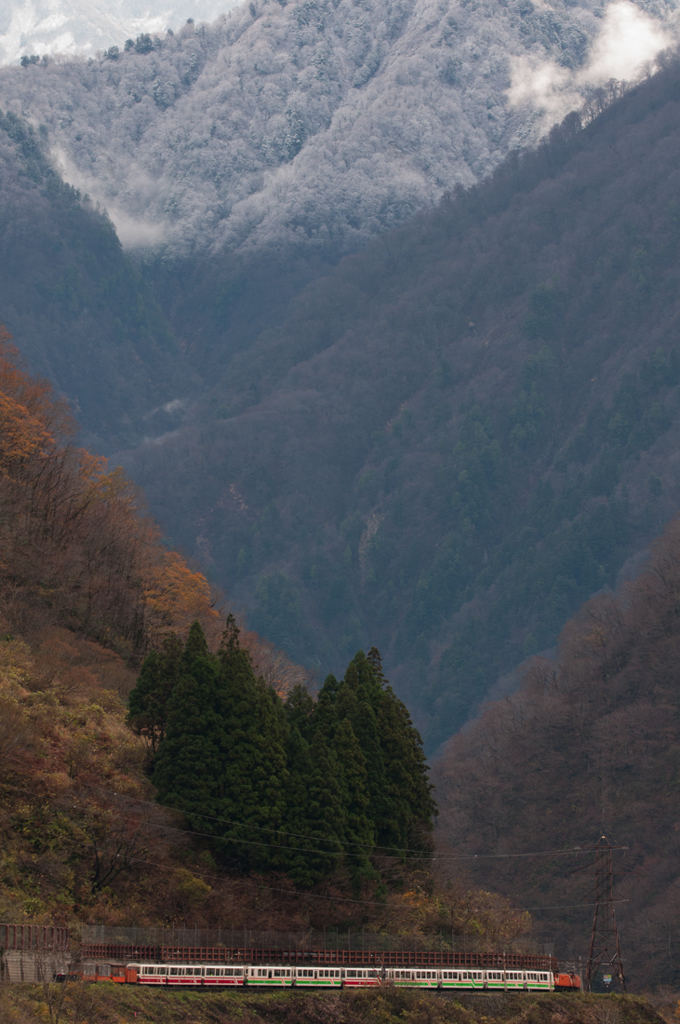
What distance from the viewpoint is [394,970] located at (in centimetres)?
5231

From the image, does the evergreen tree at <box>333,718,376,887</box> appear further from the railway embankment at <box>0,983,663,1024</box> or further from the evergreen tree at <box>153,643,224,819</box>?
the railway embankment at <box>0,983,663,1024</box>

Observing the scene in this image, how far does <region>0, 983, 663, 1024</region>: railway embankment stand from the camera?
38812 millimetres

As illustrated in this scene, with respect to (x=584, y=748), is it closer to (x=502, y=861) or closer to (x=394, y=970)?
(x=502, y=861)

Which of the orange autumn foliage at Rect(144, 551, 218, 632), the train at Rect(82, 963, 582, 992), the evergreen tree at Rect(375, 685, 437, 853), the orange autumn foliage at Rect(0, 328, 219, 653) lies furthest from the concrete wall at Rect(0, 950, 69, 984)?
the orange autumn foliage at Rect(144, 551, 218, 632)

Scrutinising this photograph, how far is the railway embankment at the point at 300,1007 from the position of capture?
38.8 meters

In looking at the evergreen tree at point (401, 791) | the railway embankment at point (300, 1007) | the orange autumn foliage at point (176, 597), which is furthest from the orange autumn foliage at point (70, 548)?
the railway embankment at point (300, 1007)

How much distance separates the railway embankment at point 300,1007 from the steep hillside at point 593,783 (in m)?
52.0

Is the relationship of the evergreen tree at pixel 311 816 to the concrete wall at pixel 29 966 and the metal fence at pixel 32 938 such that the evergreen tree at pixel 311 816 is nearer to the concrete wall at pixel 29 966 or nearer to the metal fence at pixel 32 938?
the metal fence at pixel 32 938

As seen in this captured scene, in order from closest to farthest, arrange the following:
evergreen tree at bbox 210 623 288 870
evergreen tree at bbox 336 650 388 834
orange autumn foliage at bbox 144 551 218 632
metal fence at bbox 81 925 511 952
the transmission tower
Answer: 1. metal fence at bbox 81 925 511 952
2. evergreen tree at bbox 210 623 288 870
3. the transmission tower
4. evergreen tree at bbox 336 650 388 834
5. orange autumn foliage at bbox 144 551 218 632

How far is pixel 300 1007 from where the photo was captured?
157 ft

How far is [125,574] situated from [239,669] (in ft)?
94.3

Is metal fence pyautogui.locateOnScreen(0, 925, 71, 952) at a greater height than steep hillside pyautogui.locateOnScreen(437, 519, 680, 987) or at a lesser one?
lesser

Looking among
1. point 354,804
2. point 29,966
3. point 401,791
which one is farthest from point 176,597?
point 29,966

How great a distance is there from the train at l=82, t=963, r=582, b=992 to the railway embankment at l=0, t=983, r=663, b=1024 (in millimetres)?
598
